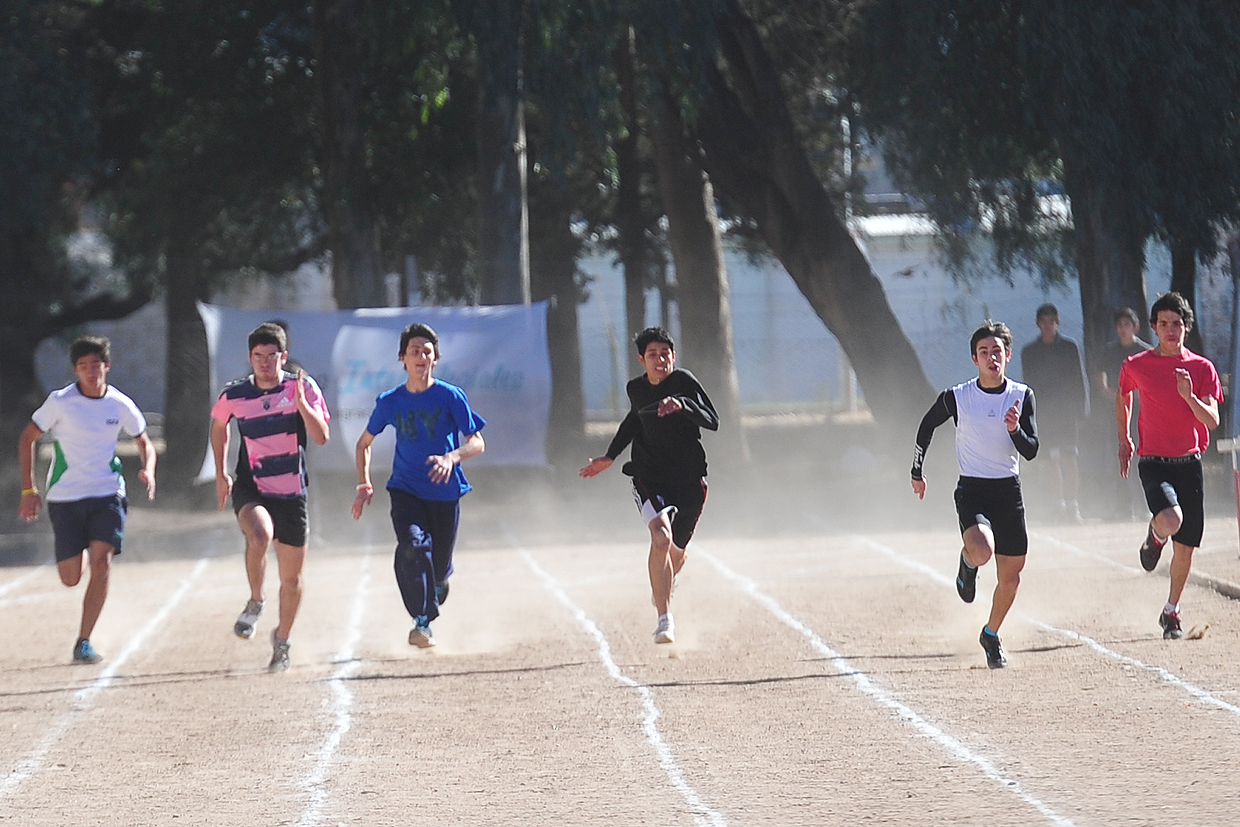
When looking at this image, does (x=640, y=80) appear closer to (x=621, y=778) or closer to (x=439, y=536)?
(x=439, y=536)

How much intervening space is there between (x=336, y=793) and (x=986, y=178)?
14922 mm

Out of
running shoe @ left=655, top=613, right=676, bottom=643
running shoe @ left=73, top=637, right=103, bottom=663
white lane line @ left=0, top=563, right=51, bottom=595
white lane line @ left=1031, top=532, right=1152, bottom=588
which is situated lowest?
white lane line @ left=0, top=563, right=51, bottom=595

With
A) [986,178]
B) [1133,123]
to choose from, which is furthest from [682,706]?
[986,178]

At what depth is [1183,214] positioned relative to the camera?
1695 centimetres

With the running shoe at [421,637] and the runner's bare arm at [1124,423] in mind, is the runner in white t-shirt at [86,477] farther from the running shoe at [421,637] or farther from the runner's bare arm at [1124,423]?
the runner's bare arm at [1124,423]

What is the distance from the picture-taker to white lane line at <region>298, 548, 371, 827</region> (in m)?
6.14

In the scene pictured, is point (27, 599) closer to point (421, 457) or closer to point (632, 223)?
point (421, 457)

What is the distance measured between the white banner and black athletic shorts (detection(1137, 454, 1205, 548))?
27.5ft

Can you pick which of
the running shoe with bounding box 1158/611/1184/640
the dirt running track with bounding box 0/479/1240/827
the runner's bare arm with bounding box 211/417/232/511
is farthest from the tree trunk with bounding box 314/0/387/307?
the running shoe with bounding box 1158/611/1184/640

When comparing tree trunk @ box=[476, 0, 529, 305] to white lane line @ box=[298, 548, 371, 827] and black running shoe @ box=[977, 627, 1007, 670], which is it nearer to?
white lane line @ box=[298, 548, 371, 827]

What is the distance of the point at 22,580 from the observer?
14.4m

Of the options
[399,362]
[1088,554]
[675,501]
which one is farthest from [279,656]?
[399,362]

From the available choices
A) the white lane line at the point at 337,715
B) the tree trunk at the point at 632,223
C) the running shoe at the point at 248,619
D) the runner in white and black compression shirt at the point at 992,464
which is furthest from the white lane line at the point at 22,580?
the tree trunk at the point at 632,223

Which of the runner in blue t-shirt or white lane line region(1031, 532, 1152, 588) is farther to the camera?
white lane line region(1031, 532, 1152, 588)
